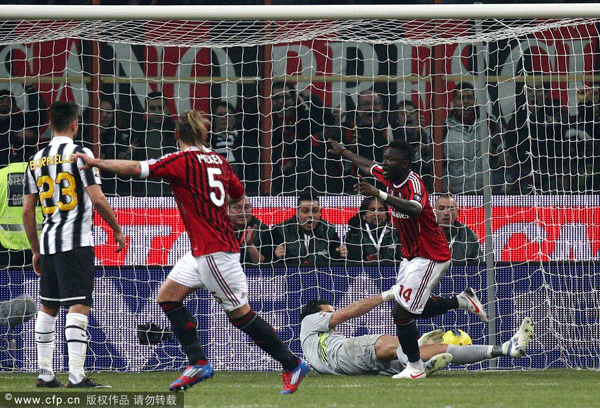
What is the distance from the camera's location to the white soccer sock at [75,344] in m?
7.94

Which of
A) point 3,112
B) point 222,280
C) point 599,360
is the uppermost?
point 3,112

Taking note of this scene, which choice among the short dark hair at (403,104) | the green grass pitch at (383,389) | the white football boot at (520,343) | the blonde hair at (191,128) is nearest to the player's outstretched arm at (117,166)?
the blonde hair at (191,128)

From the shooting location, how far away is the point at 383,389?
8.23 metres

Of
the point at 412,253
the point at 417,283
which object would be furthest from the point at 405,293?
the point at 412,253

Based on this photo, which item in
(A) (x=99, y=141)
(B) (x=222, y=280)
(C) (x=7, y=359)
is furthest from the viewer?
(A) (x=99, y=141)

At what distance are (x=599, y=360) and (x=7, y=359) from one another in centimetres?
532

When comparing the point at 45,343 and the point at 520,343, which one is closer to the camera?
the point at 45,343

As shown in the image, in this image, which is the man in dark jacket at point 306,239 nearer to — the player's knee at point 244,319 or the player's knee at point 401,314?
the player's knee at point 401,314

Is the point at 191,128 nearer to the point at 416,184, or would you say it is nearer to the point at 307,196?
the point at 416,184

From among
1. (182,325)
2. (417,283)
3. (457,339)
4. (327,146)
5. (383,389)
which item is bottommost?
(383,389)

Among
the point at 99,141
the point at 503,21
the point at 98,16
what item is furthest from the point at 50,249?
the point at 503,21

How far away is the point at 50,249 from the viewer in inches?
316

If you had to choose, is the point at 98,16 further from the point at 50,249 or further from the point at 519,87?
the point at 519,87

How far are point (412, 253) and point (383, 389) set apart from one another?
1.46 metres
